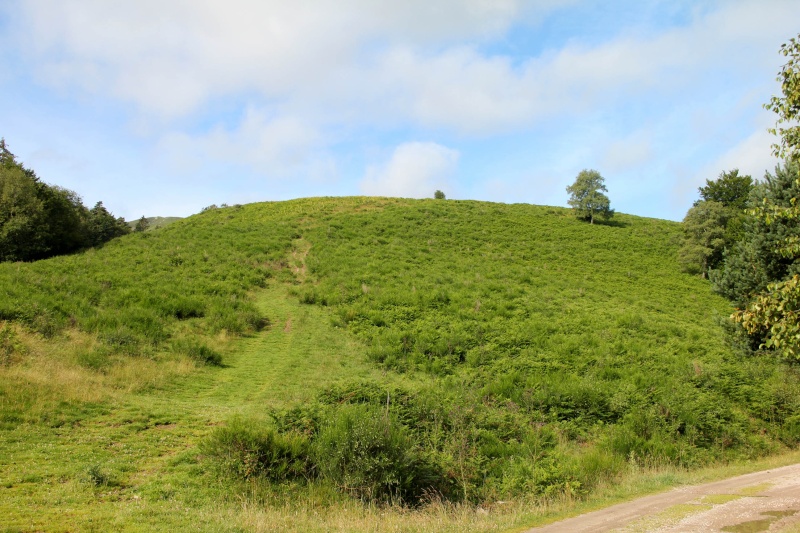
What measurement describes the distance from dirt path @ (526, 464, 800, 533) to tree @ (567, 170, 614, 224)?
40540mm

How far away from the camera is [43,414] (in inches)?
406

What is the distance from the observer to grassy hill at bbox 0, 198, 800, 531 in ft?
26.7

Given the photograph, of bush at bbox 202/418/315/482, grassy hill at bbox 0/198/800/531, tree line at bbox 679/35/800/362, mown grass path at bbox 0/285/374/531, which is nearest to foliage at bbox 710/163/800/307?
tree line at bbox 679/35/800/362

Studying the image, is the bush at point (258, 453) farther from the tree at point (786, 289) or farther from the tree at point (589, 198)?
the tree at point (589, 198)

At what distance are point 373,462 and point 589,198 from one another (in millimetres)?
43542

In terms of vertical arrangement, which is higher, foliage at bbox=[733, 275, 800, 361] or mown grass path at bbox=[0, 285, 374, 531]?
foliage at bbox=[733, 275, 800, 361]

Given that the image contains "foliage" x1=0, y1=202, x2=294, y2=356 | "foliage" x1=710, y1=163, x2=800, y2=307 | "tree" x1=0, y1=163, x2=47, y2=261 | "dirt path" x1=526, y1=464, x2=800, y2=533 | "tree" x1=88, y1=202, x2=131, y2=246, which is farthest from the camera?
"tree" x1=88, y1=202, x2=131, y2=246

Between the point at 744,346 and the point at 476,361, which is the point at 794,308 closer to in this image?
the point at 476,361

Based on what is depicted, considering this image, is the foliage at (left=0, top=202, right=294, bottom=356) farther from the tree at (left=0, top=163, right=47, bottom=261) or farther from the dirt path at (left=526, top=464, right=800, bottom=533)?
the dirt path at (left=526, top=464, right=800, bottom=533)

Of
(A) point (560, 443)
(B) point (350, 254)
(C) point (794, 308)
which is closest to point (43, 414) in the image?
(A) point (560, 443)

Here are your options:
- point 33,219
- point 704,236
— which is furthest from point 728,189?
point 33,219

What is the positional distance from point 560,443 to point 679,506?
4642mm

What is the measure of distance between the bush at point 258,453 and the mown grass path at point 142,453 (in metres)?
0.39

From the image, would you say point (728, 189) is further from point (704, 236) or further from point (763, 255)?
point (763, 255)
